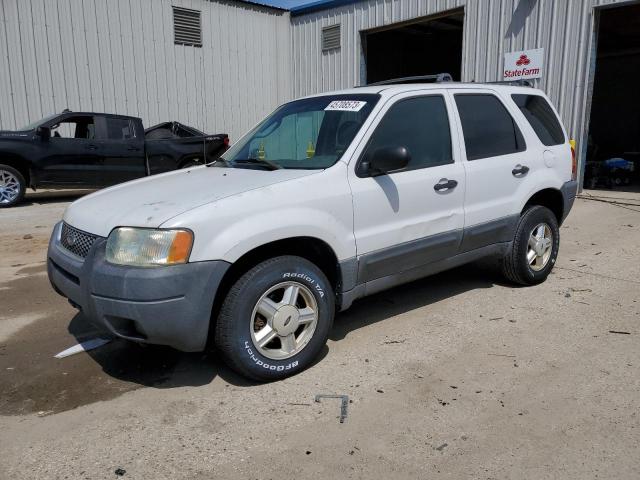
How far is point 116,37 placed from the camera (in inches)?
513

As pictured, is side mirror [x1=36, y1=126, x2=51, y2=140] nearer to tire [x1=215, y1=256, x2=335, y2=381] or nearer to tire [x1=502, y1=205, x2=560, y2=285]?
tire [x1=215, y1=256, x2=335, y2=381]

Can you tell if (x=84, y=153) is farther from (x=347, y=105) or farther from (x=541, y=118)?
(x=541, y=118)

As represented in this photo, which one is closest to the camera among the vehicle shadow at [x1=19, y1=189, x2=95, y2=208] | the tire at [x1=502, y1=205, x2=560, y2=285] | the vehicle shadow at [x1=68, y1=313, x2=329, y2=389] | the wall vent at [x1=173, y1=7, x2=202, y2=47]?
the vehicle shadow at [x1=68, y1=313, x2=329, y2=389]

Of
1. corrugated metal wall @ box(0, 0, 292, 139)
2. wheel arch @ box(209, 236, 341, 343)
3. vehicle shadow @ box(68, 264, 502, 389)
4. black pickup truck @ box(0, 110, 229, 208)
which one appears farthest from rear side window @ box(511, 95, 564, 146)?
corrugated metal wall @ box(0, 0, 292, 139)

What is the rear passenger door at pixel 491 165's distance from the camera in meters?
4.38

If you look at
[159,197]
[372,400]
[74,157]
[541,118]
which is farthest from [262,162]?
[74,157]

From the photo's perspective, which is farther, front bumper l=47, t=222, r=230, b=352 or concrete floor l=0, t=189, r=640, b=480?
front bumper l=47, t=222, r=230, b=352

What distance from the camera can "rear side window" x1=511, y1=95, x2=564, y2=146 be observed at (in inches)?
196

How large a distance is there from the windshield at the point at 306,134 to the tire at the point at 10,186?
728cm

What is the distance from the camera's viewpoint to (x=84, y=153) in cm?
1067

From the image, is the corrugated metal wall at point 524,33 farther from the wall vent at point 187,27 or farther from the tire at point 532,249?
the tire at point 532,249

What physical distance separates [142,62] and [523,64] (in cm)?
885

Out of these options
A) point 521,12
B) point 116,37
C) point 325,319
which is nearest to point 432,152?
point 325,319

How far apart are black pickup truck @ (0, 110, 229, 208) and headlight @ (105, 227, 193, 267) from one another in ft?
24.8
